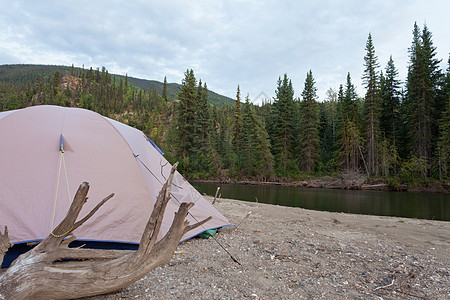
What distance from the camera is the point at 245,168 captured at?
117 feet

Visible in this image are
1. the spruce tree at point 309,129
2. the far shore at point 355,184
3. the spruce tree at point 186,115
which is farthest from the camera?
the spruce tree at point 186,115

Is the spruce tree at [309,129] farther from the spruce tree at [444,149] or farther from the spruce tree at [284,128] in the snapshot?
the spruce tree at [444,149]

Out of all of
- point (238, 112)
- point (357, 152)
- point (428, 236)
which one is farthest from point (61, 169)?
point (238, 112)

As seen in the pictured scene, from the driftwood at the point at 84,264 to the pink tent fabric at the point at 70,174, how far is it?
1422mm

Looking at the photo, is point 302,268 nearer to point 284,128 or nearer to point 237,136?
point 284,128

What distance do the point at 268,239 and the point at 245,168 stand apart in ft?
101

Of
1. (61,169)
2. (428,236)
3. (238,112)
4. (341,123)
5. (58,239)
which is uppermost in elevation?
(238,112)

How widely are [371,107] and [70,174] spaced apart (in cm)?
3473

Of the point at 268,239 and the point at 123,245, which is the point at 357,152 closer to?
the point at 268,239

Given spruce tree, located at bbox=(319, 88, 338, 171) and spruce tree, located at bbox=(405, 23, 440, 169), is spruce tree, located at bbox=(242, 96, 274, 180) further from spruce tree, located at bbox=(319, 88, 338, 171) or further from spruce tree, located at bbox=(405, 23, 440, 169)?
spruce tree, located at bbox=(405, 23, 440, 169)

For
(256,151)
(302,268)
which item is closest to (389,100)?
(256,151)

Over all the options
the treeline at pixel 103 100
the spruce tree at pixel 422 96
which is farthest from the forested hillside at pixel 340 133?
the treeline at pixel 103 100

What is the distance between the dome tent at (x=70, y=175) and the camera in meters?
3.52

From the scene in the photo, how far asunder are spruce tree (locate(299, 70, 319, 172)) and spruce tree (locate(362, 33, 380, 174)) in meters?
6.89
